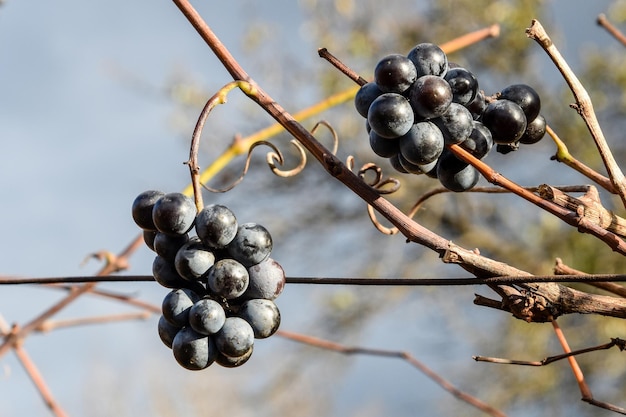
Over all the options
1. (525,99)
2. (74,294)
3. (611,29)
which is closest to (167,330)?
(525,99)

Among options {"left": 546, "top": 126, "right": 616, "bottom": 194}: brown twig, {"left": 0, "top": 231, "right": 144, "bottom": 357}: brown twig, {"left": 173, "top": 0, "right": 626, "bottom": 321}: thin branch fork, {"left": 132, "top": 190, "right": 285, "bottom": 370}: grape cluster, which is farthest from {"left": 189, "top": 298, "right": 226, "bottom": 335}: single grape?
{"left": 0, "top": 231, "right": 144, "bottom": 357}: brown twig

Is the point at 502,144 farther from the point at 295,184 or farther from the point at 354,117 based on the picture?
the point at 295,184

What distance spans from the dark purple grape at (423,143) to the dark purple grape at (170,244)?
0.19 m

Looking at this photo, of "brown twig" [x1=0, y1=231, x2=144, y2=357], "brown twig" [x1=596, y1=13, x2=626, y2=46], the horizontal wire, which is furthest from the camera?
"brown twig" [x1=0, y1=231, x2=144, y2=357]

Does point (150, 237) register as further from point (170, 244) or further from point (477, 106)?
point (477, 106)

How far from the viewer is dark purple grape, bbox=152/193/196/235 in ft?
1.77

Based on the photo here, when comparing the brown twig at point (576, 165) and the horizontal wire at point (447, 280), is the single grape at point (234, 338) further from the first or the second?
the brown twig at point (576, 165)

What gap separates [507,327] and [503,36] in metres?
2.39

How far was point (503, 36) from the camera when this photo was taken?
5285 mm

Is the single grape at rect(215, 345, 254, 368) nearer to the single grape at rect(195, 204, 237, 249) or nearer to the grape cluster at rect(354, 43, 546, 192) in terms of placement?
the single grape at rect(195, 204, 237, 249)

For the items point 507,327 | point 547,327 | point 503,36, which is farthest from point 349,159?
point 507,327

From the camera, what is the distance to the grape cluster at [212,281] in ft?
1.76

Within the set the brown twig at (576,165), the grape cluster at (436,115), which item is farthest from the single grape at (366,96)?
the brown twig at (576,165)

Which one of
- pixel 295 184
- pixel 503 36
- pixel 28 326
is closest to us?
pixel 28 326
